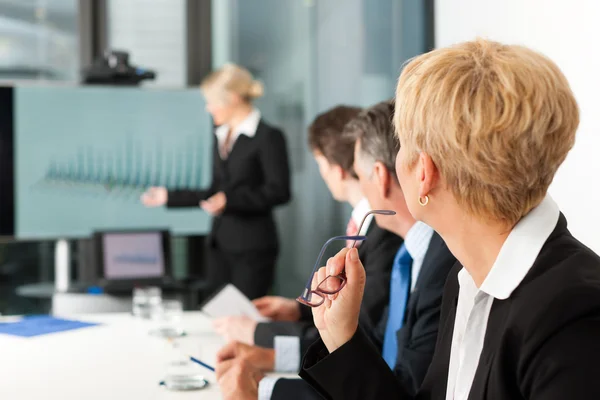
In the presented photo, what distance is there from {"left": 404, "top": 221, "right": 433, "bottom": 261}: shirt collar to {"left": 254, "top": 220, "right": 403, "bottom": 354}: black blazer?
0.93ft

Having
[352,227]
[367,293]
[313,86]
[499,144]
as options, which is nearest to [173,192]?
[313,86]

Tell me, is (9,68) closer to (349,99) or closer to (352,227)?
(349,99)

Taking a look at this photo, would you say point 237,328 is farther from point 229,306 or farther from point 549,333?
point 549,333

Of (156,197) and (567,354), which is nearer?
(567,354)

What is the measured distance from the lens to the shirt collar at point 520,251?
43.3 inches

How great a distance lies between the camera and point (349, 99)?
504 centimetres

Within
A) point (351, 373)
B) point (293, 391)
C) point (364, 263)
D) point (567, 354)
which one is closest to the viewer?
point (567, 354)

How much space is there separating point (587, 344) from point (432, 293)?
2.69ft

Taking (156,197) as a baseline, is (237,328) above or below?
below

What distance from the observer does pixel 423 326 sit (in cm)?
178

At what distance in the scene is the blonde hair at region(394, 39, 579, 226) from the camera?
1.09m

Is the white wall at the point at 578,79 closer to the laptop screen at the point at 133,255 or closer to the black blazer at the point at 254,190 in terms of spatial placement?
the black blazer at the point at 254,190

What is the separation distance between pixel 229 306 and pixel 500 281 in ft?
5.37

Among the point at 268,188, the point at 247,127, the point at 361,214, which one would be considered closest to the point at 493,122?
the point at 361,214
